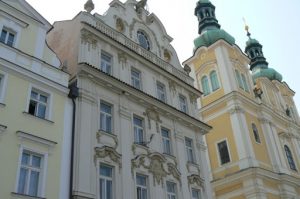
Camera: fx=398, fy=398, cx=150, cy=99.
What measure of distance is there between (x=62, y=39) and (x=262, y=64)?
30522mm

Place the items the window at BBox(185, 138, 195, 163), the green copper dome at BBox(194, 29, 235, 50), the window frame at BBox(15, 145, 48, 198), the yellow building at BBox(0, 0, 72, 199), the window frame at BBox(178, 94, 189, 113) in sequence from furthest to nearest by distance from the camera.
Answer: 1. the green copper dome at BBox(194, 29, 235, 50)
2. the window frame at BBox(178, 94, 189, 113)
3. the window at BBox(185, 138, 195, 163)
4. the yellow building at BBox(0, 0, 72, 199)
5. the window frame at BBox(15, 145, 48, 198)

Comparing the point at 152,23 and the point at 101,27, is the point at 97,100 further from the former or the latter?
the point at 152,23

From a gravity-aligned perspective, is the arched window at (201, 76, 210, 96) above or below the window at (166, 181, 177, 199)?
above

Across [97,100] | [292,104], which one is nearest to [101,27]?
[97,100]

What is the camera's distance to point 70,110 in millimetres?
15875

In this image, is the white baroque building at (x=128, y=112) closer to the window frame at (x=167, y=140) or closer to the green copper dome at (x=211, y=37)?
the window frame at (x=167, y=140)

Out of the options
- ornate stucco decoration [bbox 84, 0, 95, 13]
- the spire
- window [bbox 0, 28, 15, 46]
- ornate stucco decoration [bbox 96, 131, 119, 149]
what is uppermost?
the spire

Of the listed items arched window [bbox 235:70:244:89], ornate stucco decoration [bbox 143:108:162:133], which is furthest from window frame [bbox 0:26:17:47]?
arched window [bbox 235:70:244:89]

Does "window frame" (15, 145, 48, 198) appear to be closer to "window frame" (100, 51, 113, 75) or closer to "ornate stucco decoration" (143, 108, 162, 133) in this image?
"window frame" (100, 51, 113, 75)

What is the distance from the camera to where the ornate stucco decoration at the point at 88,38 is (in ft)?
61.1

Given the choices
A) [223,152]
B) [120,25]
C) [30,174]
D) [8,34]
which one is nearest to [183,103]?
[120,25]

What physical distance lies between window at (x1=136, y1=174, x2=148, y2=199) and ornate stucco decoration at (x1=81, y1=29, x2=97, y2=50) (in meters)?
6.51

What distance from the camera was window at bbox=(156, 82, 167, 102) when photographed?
2177 centimetres

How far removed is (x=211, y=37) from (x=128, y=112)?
817 inches
